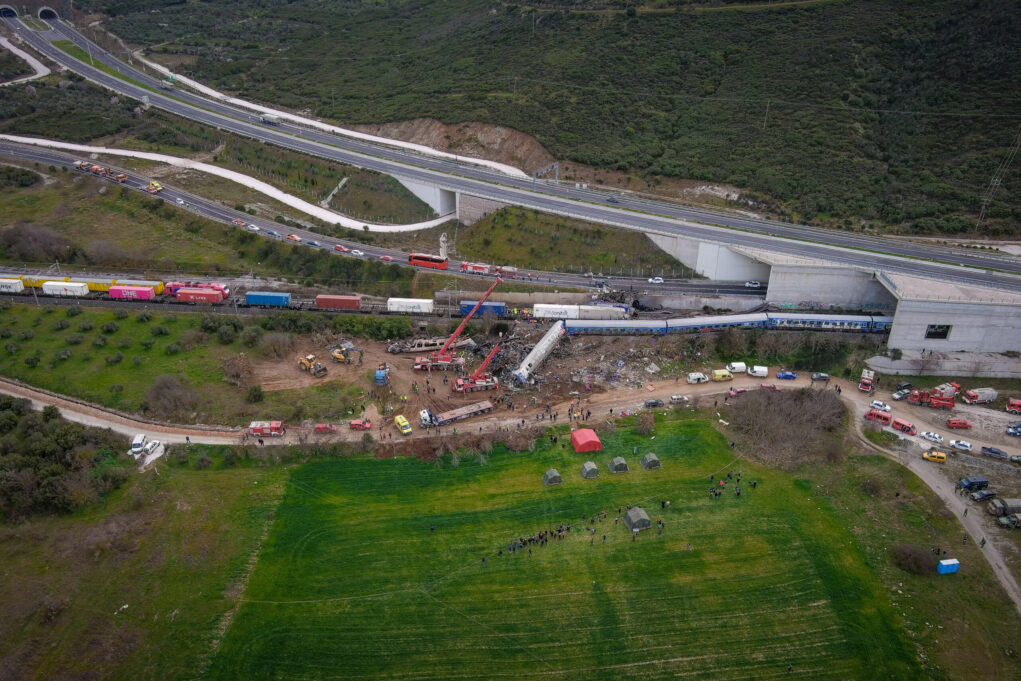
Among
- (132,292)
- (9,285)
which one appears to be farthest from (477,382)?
(9,285)

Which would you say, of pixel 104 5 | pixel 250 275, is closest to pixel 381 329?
pixel 250 275

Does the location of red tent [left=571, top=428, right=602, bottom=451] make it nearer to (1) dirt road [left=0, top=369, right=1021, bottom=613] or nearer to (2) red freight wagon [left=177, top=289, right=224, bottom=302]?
(1) dirt road [left=0, top=369, right=1021, bottom=613]

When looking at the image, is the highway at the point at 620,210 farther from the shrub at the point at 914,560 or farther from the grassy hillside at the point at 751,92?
the shrub at the point at 914,560

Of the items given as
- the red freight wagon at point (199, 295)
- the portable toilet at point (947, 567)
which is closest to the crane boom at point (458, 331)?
the red freight wagon at point (199, 295)

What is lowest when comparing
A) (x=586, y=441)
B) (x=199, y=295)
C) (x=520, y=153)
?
(x=586, y=441)

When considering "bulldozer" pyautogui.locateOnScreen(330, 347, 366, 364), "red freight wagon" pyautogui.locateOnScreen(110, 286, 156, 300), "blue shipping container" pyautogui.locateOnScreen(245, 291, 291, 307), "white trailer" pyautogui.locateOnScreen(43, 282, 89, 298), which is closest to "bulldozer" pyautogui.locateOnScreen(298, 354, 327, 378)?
"bulldozer" pyautogui.locateOnScreen(330, 347, 366, 364)

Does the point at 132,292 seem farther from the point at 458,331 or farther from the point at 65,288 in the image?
the point at 458,331
